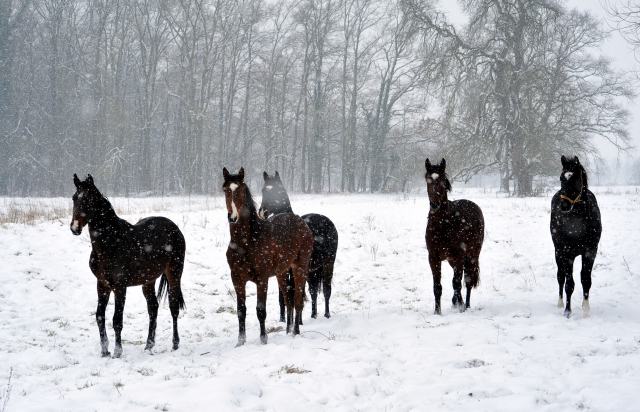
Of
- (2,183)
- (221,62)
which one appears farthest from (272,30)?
(2,183)

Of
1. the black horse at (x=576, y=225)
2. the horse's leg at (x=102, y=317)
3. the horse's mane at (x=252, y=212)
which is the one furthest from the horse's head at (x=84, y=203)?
the black horse at (x=576, y=225)

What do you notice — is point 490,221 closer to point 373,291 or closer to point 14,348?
point 373,291

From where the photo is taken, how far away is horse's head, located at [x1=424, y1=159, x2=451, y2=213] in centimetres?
594

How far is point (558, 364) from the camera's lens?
3.93 meters

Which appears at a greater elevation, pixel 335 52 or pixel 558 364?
pixel 335 52

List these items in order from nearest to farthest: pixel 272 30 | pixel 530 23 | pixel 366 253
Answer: pixel 366 253, pixel 530 23, pixel 272 30

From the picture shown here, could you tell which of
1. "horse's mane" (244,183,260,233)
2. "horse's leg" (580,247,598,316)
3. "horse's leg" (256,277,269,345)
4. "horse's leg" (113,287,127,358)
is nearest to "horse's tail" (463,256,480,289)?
"horse's leg" (580,247,598,316)

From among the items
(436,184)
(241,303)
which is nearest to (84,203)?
(241,303)

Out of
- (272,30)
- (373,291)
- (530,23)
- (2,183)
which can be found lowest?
(373,291)

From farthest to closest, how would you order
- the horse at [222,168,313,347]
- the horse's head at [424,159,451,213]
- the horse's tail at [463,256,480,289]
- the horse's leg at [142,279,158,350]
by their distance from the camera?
the horse's tail at [463,256,480,289] < the horse's head at [424,159,451,213] < the horse's leg at [142,279,158,350] < the horse at [222,168,313,347]

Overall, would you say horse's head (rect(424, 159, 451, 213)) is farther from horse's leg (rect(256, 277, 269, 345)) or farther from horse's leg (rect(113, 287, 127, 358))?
horse's leg (rect(113, 287, 127, 358))

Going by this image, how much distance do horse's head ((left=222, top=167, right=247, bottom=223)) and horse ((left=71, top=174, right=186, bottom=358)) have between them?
4.90 ft

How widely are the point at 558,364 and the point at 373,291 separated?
482 centimetres

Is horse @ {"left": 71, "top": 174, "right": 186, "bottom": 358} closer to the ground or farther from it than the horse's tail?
farther from it
